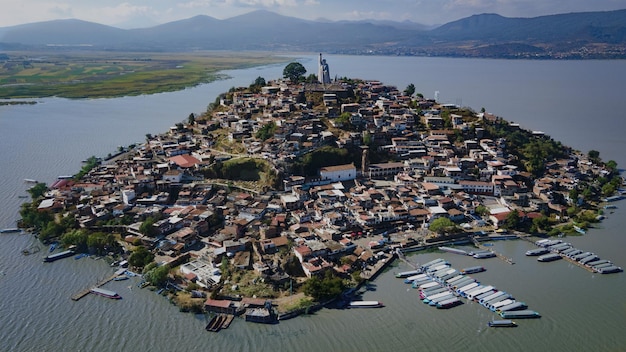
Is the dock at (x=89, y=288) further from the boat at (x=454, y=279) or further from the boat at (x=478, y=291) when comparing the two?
the boat at (x=478, y=291)

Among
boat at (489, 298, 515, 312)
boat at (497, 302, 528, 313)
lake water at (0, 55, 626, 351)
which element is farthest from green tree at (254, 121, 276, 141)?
boat at (497, 302, 528, 313)

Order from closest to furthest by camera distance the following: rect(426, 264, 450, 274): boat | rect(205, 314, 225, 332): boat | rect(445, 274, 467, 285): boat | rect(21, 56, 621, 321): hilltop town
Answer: rect(205, 314, 225, 332): boat
rect(445, 274, 467, 285): boat
rect(426, 264, 450, 274): boat
rect(21, 56, 621, 321): hilltop town

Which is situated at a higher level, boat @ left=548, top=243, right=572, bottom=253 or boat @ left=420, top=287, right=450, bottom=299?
boat @ left=548, top=243, right=572, bottom=253

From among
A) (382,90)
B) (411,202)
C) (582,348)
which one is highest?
(382,90)

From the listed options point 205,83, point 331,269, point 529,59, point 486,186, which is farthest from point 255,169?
point 529,59

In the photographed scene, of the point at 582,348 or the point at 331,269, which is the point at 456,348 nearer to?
the point at 582,348

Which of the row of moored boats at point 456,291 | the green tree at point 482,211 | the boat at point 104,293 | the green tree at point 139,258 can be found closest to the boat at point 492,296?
the row of moored boats at point 456,291

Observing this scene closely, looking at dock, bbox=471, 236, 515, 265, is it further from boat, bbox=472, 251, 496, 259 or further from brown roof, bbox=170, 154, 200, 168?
brown roof, bbox=170, 154, 200, 168
